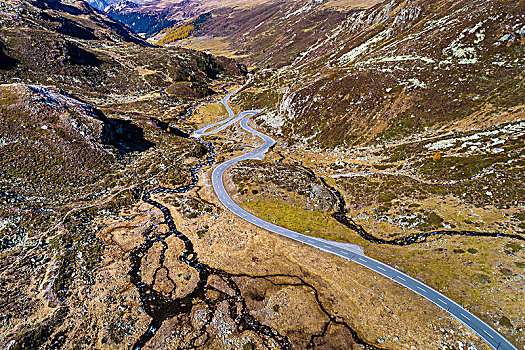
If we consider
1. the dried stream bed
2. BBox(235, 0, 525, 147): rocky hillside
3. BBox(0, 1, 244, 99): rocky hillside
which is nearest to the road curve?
the dried stream bed

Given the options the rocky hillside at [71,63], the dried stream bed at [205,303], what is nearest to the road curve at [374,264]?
the dried stream bed at [205,303]

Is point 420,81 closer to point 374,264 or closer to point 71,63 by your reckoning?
point 374,264

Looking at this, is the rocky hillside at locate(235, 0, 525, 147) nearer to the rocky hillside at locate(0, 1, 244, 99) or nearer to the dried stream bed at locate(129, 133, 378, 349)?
the dried stream bed at locate(129, 133, 378, 349)

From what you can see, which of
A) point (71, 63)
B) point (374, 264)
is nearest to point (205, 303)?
point (374, 264)

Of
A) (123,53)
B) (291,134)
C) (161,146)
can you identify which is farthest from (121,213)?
(123,53)

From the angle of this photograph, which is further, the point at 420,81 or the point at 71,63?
the point at 71,63

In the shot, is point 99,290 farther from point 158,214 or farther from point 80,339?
point 158,214

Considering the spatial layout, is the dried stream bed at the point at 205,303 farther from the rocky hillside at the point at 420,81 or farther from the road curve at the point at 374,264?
the rocky hillside at the point at 420,81

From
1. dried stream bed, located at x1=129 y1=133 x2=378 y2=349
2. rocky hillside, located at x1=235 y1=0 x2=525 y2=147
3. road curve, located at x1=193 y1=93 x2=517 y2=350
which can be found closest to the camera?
road curve, located at x1=193 y1=93 x2=517 y2=350

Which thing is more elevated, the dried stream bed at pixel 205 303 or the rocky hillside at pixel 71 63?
the rocky hillside at pixel 71 63

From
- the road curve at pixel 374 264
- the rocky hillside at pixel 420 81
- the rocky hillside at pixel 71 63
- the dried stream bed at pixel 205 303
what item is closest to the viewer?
the road curve at pixel 374 264

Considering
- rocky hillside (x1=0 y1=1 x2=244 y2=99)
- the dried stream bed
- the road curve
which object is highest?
rocky hillside (x1=0 y1=1 x2=244 y2=99)
